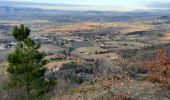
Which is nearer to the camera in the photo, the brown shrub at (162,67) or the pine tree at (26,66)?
the brown shrub at (162,67)

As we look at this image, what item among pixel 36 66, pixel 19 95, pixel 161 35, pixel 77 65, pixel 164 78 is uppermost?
pixel 164 78

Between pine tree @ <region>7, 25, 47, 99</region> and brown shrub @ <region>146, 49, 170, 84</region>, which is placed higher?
brown shrub @ <region>146, 49, 170, 84</region>

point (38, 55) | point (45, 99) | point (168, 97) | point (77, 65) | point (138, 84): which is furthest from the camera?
point (77, 65)

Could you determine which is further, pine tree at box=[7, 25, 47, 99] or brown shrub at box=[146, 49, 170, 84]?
pine tree at box=[7, 25, 47, 99]

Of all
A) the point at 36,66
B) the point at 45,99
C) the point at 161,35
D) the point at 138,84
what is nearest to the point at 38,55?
the point at 36,66

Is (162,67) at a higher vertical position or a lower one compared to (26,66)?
higher

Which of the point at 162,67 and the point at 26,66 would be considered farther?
the point at 26,66

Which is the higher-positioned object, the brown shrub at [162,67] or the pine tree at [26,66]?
the brown shrub at [162,67]

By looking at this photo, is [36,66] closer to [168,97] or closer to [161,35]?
[168,97]
